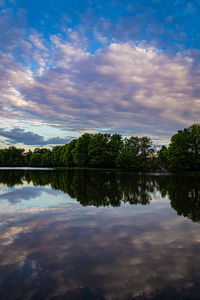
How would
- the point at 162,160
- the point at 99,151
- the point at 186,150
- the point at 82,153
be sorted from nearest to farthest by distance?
the point at 186,150 < the point at 162,160 < the point at 99,151 < the point at 82,153

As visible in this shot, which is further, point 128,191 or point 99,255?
point 128,191

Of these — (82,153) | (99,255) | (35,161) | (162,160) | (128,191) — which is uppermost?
(82,153)

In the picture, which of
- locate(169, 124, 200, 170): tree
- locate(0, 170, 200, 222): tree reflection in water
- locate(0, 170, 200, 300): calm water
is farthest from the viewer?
locate(169, 124, 200, 170): tree

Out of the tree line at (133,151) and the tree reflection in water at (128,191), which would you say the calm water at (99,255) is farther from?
the tree line at (133,151)

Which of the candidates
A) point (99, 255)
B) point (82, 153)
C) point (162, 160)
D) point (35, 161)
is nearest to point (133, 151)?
point (162, 160)

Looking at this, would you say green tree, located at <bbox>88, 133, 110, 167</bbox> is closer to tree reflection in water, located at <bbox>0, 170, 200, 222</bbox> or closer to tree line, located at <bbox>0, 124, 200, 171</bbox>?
tree line, located at <bbox>0, 124, 200, 171</bbox>

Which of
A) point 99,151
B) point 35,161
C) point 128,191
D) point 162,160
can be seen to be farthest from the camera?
point 35,161

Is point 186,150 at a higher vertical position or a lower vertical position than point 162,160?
higher

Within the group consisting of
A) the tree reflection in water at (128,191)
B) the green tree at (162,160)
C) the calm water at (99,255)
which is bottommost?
the tree reflection in water at (128,191)

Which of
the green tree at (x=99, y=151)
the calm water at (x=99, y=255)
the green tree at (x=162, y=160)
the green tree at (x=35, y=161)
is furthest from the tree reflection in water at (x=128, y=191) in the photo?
the green tree at (x=35, y=161)

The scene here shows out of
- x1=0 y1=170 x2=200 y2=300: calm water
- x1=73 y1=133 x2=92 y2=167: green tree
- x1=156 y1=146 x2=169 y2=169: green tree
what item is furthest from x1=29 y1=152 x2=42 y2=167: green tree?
x1=0 y1=170 x2=200 y2=300: calm water

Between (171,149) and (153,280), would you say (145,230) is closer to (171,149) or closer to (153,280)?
(153,280)

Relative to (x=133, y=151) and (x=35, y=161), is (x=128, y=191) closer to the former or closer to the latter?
(x=133, y=151)

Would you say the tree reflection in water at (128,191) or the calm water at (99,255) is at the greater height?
the calm water at (99,255)
